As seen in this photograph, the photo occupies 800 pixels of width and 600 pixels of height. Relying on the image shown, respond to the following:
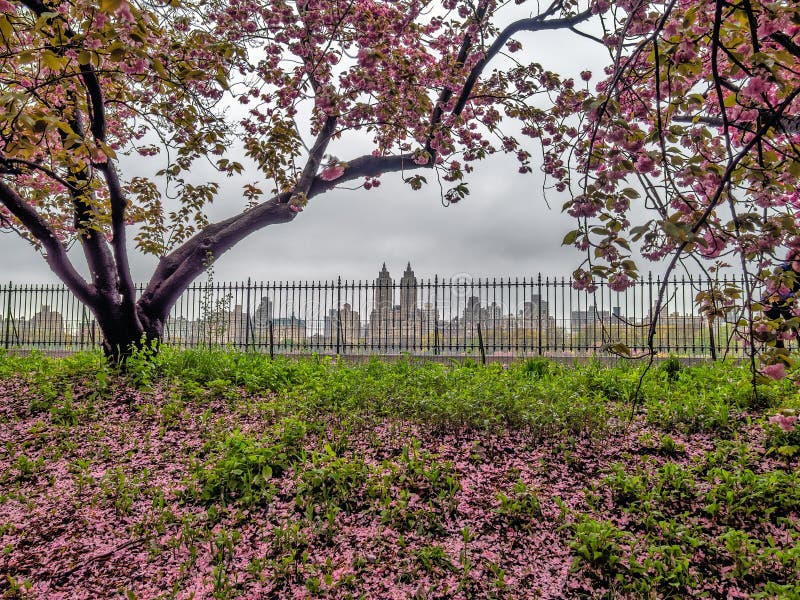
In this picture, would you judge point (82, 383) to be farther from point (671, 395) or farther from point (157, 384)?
point (671, 395)

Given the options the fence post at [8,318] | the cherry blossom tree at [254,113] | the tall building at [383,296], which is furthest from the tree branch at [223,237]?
the fence post at [8,318]

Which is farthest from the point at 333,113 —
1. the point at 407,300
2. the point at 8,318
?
the point at 8,318

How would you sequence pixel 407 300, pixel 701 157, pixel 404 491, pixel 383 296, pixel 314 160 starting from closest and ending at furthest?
pixel 701 157 < pixel 404 491 < pixel 314 160 < pixel 407 300 < pixel 383 296

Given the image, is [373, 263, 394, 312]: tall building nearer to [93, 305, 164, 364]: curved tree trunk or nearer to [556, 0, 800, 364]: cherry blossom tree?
[93, 305, 164, 364]: curved tree trunk

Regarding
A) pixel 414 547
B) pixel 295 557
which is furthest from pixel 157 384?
pixel 414 547

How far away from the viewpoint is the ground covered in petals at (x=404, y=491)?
3.32 m

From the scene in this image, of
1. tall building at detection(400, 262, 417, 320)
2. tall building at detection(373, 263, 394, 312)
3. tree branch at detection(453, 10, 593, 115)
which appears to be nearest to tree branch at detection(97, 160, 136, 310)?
tree branch at detection(453, 10, 593, 115)

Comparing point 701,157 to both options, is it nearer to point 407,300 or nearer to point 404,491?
point 404,491

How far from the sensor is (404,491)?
397 cm

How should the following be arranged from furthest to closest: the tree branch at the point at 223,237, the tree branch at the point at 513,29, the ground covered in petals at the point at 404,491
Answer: the tree branch at the point at 223,237, the tree branch at the point at 513,29, the ground covered in petals at the point at 404,491

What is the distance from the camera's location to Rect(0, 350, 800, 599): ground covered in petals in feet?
10.9

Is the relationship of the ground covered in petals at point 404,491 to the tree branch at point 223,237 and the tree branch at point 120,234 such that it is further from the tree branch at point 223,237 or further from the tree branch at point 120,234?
the tree branch at point 223,237

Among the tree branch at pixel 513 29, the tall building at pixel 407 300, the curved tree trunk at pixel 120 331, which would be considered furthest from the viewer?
the tall building at pixel 407 300

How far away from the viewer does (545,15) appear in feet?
22.0
